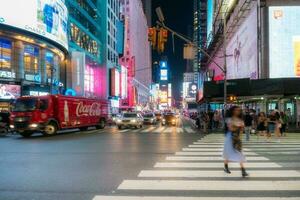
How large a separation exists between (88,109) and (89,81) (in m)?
45.2

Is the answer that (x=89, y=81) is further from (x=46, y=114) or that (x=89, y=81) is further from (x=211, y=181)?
(x=211, y=181)

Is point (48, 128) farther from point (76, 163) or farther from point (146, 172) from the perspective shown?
point (146, 172)

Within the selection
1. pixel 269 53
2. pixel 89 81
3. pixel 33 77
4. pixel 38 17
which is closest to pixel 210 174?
pixel 269 53

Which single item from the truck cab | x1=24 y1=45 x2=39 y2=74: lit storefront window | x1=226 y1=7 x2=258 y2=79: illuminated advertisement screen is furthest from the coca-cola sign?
x1=24 y1=45 x2=39 y2=74: lit storefront window

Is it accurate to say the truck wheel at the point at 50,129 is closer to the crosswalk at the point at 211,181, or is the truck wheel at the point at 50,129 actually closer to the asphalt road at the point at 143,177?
the asphalt road at the point at 143,177

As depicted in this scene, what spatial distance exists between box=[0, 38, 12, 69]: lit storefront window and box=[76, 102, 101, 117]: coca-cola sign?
45.5 feet

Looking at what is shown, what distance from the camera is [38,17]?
51.7 m

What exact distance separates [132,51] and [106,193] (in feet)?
415

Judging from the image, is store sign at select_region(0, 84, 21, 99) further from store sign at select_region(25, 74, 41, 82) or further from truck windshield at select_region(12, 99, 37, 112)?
truck windshield at select_region(12, 99, 37, 112)

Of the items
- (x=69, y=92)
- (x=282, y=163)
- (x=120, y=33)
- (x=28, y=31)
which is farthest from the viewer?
(x=120, y=33)

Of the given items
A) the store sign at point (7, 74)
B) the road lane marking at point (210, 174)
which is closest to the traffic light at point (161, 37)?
the road lane marking at point (210, 174)

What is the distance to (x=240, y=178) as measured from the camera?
35.4ft

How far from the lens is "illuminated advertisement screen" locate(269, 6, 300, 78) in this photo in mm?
41188

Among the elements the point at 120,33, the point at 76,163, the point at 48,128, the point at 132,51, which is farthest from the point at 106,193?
the point at 132,51
